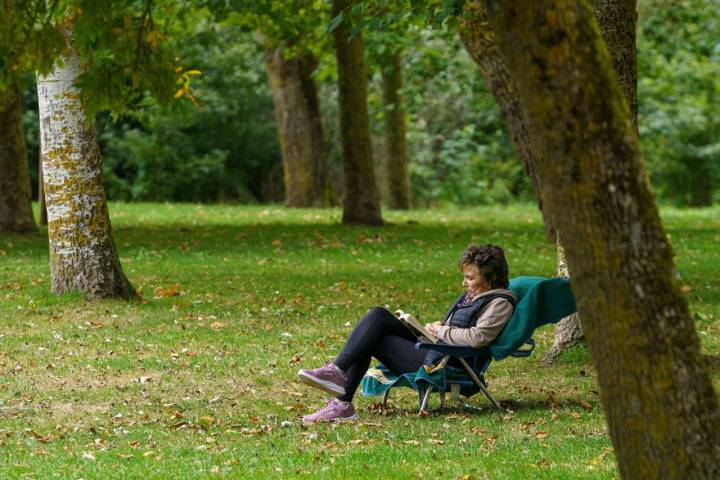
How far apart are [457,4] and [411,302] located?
5.05 m

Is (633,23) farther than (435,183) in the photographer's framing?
No

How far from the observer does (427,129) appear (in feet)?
121

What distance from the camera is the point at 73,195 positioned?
11.9m

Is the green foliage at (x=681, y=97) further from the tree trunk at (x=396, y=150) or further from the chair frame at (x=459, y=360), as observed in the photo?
the chair frame at (x=459, y=360)

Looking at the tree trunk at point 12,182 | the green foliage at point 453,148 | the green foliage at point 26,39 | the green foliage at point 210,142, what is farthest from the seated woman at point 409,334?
the green foliage at point 453,148

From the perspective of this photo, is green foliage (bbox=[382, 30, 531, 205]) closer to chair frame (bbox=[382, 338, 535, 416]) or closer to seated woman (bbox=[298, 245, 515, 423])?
seated woman (bbox=[298, 245, 515, 423])

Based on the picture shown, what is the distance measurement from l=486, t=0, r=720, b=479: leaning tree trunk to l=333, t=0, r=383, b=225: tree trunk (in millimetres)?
16874

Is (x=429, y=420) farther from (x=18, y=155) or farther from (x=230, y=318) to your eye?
(x=18, y=155)

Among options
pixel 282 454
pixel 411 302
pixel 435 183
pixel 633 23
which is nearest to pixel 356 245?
A: pixel 411 302

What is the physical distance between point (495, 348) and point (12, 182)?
13523 mm

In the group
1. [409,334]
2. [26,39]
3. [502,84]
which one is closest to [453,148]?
[502,84]

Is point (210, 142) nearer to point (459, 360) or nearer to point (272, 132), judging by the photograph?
point (272, 132)

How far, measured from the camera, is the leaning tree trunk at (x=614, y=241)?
4180 mm

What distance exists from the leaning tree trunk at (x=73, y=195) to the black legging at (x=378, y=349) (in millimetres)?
5072
